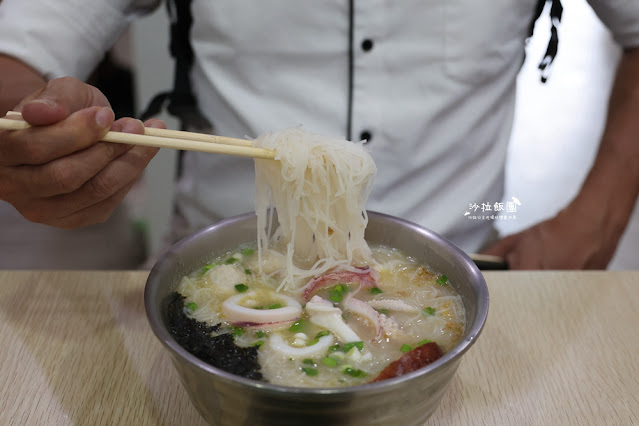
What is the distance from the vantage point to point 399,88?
2.25m

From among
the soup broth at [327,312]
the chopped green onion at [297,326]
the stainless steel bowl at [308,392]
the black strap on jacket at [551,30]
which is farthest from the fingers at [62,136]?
the black strap on jacket at [551,30]

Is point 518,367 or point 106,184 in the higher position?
point 106,184

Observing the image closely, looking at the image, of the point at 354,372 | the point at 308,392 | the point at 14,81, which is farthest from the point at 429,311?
the point at 14,81

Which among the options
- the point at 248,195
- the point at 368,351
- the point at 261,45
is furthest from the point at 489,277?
the point at 261,45

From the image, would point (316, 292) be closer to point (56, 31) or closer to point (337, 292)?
point (337, 292)

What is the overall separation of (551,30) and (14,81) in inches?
79.7

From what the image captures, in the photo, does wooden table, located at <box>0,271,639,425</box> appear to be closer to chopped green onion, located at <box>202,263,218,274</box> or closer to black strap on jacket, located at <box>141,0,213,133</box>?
chopped green onion, located at <box>202,263,218,274</box>

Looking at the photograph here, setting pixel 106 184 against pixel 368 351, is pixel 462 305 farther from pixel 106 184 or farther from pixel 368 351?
pixel 106 184

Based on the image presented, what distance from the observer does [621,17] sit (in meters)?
2.43

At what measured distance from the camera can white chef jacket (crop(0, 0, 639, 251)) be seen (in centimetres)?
213

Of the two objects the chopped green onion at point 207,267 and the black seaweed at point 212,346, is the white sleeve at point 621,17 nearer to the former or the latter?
the chopped green onion at point 207,267

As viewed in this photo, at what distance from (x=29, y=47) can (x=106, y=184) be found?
34.9 inches

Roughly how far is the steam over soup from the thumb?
1.62 feet

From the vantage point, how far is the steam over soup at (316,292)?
1321 millimetres
